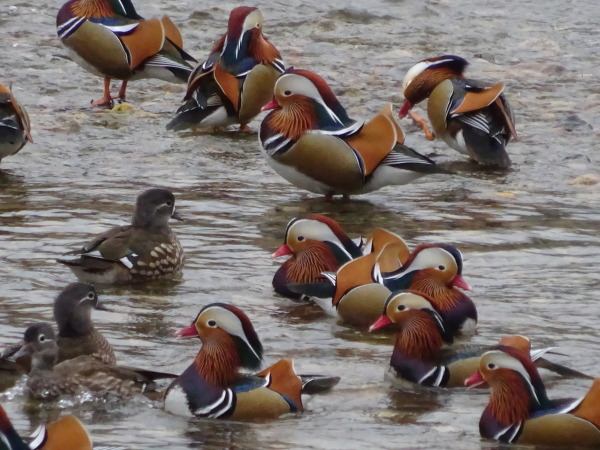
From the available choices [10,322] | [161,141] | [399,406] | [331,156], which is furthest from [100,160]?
[399,406]

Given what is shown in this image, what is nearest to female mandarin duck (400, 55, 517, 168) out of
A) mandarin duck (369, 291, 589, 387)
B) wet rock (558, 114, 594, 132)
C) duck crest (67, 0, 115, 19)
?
wet rock (558, 114, 594, 132)

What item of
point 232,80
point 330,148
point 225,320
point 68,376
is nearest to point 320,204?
point 330,148

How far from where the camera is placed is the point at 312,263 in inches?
301

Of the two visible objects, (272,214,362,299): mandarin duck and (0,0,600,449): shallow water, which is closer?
(0,0,600,449): shallow water

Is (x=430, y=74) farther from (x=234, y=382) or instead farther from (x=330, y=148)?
(x=234, y=382)

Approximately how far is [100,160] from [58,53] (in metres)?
3.25

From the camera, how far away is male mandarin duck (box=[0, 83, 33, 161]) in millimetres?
9508

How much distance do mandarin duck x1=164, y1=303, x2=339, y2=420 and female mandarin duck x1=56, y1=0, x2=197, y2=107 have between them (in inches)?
222

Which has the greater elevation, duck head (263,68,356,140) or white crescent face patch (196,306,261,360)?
duck head (263,68,356,140)

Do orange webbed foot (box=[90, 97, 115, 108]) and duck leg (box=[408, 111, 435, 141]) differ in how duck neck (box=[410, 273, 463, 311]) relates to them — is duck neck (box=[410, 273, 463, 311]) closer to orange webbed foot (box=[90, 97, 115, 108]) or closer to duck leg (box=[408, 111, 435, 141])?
duck leg (box=[408, 111, 435, 141])

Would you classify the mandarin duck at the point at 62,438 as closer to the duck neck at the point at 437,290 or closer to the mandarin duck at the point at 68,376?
the mandarin duck at the point at 68,376

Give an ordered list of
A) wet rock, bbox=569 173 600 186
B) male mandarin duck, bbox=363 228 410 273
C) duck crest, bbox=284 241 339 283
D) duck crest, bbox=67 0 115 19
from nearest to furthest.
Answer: male mandarin duck, bbox=363 228 410 273 < duck crest, bbox=284 241 339 283 < wet rock, bbox=569 173 600 186 < duck crest, bbox=67 0 115 19

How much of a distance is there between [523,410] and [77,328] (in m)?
1.97

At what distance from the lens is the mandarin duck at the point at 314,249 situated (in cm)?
761
